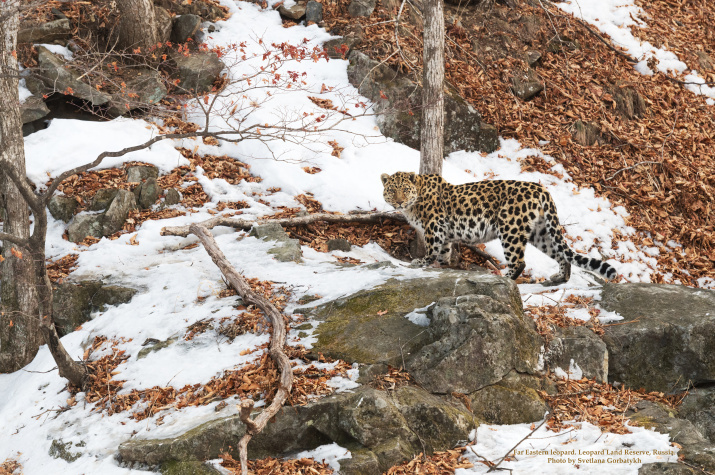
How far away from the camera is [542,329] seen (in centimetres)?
655

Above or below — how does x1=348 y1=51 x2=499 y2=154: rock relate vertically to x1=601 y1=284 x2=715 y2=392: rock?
above

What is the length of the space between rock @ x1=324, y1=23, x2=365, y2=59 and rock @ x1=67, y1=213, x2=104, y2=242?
637 cm

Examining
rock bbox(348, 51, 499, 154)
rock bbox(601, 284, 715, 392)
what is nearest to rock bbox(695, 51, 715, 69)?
rock bbox(348, 51, 499, 154)

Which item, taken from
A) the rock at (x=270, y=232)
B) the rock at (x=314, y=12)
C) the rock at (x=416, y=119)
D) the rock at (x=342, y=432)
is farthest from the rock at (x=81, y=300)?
the rock at (x=314, y=12)

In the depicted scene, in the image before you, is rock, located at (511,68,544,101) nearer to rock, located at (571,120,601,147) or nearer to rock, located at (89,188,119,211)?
rock, located at (571,120,601,147)

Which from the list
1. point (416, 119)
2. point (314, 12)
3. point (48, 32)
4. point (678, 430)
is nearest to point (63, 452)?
point (678, 430)

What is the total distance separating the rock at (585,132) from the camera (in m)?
12.3

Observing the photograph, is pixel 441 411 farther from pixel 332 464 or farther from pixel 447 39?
pixel 447 39

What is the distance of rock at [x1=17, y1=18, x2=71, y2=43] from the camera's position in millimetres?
11250

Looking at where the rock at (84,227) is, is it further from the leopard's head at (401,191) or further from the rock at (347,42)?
the rock at (347,42)

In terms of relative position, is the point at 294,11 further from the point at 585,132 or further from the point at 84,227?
the point at 84,227

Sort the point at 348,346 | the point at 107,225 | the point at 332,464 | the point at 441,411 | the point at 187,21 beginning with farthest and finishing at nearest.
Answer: the point at 187,21
the point at 107,225
the point at 348,346
the point at 441,411
the point at 332,464

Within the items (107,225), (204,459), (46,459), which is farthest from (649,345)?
(107,225)

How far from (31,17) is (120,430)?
30.3ft
